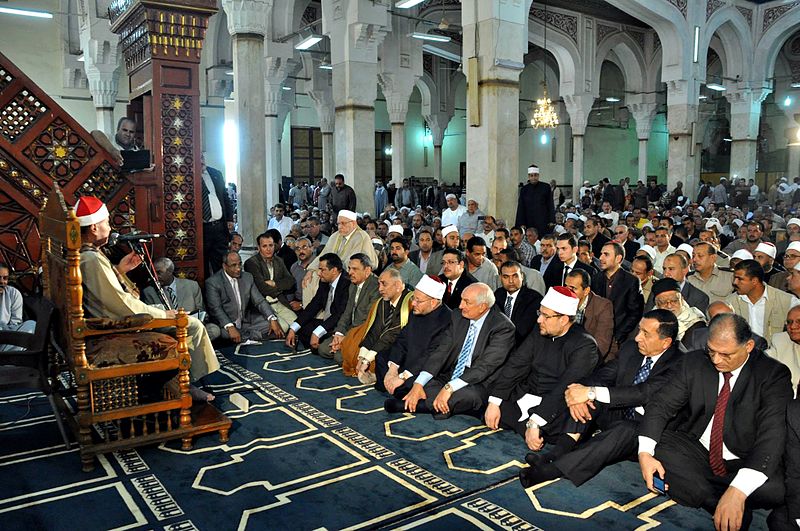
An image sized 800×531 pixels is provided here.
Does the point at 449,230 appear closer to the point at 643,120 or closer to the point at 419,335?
the point at 419,335

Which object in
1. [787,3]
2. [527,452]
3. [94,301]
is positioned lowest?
[527,452]

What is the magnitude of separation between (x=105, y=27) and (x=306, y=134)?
28.2 ft

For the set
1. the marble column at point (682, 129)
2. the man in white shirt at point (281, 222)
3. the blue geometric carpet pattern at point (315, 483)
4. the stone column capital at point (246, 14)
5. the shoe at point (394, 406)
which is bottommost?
the blue geometric carpet pattern at point (315, 483)

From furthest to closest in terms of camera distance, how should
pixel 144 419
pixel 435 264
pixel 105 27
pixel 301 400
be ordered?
pixel 105 27
pixel 435 264
pixel 301 400
pixel 144 419

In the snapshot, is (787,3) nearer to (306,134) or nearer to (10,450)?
(306,134)

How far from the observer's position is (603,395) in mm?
2922

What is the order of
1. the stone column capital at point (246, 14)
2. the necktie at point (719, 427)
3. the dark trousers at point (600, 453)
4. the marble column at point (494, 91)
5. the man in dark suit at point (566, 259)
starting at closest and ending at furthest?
1. the necktie at point (719, 427)
2. the dark trousers at point (600, 453)
3. the man in dark suit at point (566, 259)
4. the stone column capital at point (246, 14)
5. the marble column at point (494, 91)

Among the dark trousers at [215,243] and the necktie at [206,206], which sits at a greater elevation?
the necktie at [206,206]

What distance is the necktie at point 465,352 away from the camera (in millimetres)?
3658

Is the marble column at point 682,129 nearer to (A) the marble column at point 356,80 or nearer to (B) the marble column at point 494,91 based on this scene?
(B) the marble column at point 494,91

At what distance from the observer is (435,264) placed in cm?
581

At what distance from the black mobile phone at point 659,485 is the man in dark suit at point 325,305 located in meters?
2.78

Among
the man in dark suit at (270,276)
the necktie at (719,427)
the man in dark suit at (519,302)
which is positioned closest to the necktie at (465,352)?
the man in dark suit at (519,302)

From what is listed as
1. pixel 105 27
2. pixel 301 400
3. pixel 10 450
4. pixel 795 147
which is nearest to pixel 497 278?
pixel 301 400
